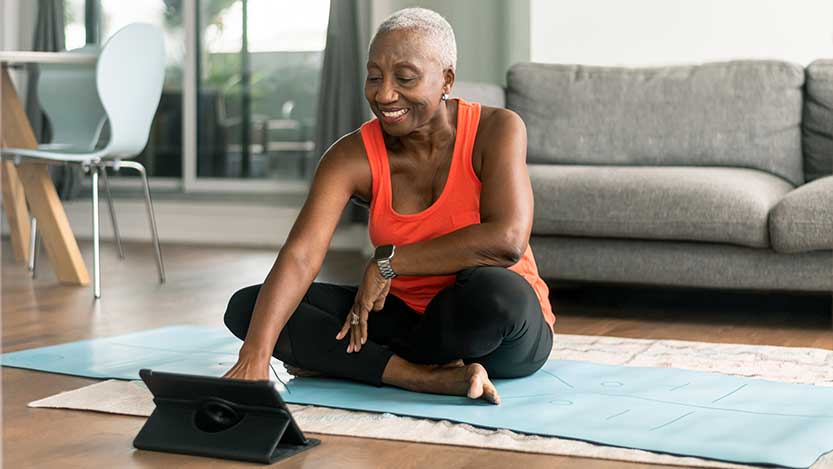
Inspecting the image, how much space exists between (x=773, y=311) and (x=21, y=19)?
4.79 meters

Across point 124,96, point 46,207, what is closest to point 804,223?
point 124,96

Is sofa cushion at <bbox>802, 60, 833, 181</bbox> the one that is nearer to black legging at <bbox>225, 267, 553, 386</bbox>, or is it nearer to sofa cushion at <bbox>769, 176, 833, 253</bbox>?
sofa cushion at <bbox>769, 176, 833, 253</bbox>

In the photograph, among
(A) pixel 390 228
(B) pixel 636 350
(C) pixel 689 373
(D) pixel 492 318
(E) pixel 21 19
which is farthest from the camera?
(E) pixel 21 19

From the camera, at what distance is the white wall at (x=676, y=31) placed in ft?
15.0

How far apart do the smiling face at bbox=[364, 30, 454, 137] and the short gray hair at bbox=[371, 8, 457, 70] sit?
0.04 feet

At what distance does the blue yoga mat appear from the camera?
173 centimetres

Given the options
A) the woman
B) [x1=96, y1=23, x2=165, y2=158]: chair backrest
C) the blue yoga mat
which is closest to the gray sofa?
the blue yoga mat

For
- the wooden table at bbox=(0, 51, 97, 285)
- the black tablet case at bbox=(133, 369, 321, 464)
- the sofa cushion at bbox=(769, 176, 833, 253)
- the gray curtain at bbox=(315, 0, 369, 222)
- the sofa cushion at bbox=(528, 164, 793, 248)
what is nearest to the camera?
the black tablet case at bbox=(133, 369, 321, 464)

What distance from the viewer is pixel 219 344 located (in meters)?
2.76

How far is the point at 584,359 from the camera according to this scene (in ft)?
8.38

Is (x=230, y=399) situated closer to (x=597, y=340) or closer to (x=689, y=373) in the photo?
(x=689, y=373)

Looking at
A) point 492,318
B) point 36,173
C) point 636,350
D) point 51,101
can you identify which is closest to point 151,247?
point 51,101

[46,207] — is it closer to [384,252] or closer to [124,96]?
[124,96]

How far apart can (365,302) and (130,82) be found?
2.39 meters
